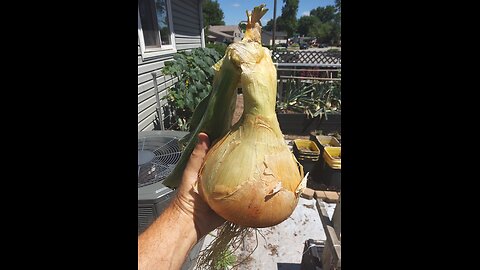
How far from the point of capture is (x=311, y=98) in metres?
5.55

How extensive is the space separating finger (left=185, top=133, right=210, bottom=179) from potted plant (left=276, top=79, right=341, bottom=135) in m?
4.35

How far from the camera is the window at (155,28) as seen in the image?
4.08 m

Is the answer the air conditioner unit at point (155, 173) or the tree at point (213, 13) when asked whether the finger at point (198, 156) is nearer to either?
the air conditioner unit at point (155, 173)

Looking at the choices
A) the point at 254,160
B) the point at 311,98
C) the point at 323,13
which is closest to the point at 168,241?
the point at 254,160

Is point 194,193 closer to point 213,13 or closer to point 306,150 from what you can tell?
point 306,150

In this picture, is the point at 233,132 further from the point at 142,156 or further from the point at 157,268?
the point at 142,156

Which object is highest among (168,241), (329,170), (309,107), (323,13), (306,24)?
(323,13)

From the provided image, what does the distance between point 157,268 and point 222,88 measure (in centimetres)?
56

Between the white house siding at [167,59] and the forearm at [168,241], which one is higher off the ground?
the white house siding at [167,59]

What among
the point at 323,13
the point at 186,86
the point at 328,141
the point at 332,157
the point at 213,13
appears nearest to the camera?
Answer: the point at 332,157

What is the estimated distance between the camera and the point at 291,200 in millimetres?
807

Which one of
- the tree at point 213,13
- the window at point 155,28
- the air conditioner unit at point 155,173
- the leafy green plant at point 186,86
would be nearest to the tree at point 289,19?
the tree at point 213,13

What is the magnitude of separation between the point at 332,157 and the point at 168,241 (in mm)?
2908

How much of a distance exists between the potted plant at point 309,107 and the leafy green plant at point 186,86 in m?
1.53
